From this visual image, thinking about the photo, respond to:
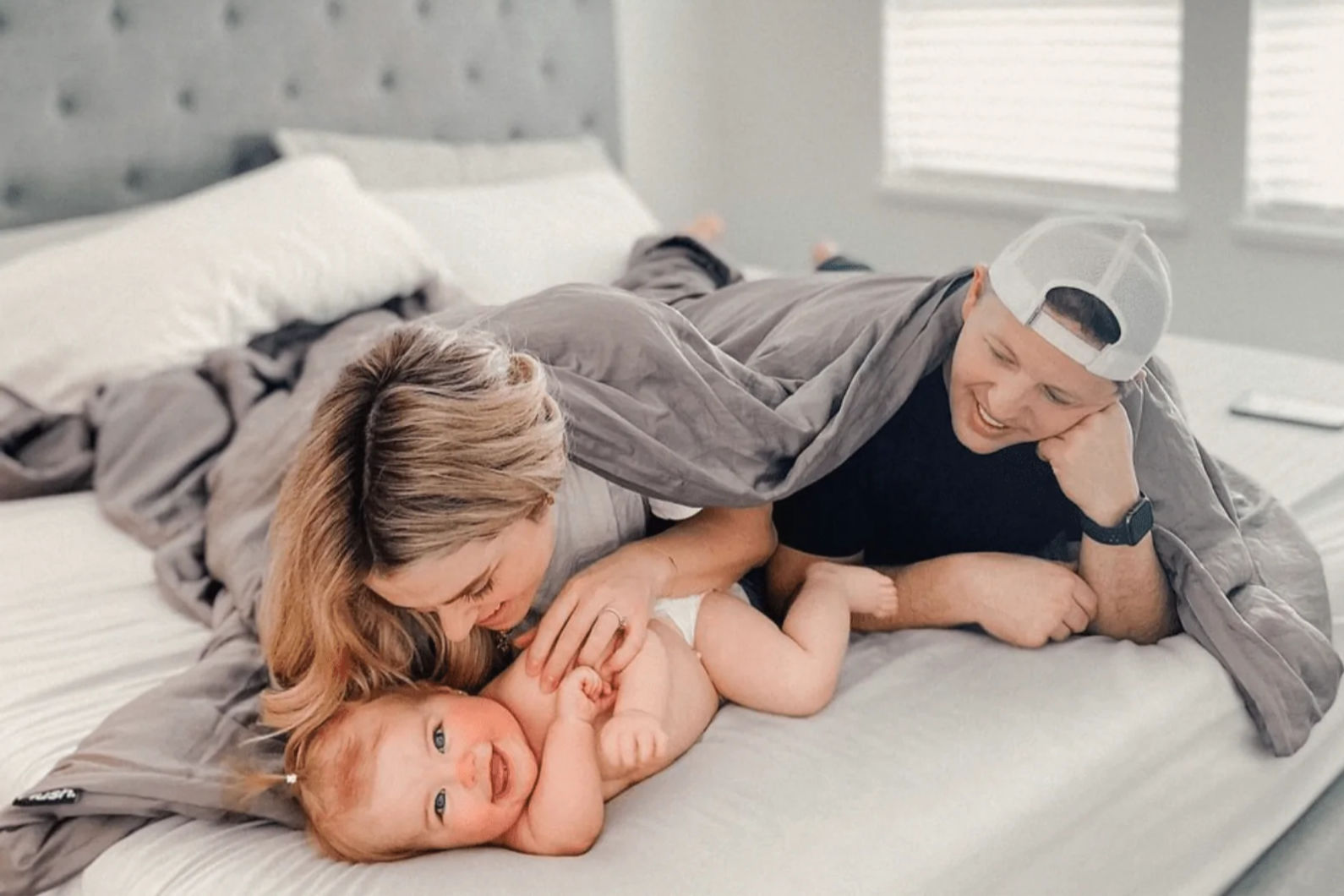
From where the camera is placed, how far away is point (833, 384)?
139 centimetres

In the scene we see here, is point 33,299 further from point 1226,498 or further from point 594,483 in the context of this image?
point 1226,498

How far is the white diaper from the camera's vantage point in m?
1.33

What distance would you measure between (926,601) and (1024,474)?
0.53 feet

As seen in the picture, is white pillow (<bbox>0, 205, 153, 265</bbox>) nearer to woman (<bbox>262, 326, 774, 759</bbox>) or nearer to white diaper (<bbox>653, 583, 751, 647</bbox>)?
woman (<bbox>262, 326, 774, 759</bbox>)

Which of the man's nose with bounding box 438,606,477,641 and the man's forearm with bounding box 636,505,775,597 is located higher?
the man's nose with bounding box 438,606,477,641

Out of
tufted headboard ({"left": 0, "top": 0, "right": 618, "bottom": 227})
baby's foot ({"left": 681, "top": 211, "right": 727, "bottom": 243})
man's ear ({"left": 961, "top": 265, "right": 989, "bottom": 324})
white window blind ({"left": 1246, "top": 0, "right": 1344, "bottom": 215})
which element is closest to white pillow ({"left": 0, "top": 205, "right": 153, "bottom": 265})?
tufted headboard ({"left": 0, "top": 0, "right": 618, "bottom": 227})

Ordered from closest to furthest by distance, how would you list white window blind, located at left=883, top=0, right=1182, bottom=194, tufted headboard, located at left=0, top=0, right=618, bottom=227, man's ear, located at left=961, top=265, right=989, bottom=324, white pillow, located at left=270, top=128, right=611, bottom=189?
man's ear, located at left=961, top=265, right=989, bottom=324 → tufted headboard, located at left=0, top=0, right=618, bottom=227 → white pillow, located at left=270, top=128, right=611, bottom=189 → white window blind, located at left=883, top=0, right=1182, bottom=194

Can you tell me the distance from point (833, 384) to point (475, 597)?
43cm

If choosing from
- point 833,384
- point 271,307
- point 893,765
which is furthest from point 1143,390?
point 271,307

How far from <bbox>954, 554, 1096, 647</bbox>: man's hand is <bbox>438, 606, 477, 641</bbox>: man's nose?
51 centimetres

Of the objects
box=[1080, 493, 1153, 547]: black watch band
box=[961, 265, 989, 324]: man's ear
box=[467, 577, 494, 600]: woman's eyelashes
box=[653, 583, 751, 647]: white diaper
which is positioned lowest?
box=[653, 583, 751, 647]: white diaper

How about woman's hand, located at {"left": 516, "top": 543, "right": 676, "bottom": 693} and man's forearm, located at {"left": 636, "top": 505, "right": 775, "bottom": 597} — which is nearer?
woman's hand, located at {"left": 516, "top": 543, "right": 676, "bottom": 693}

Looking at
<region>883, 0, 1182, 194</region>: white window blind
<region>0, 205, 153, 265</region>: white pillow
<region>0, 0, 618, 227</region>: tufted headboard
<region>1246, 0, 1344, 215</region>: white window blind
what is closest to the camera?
<region>0, 205, 153, 265</region>: white pillow

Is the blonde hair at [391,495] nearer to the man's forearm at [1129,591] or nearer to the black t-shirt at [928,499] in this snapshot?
the black t-shirt at [928,499]
